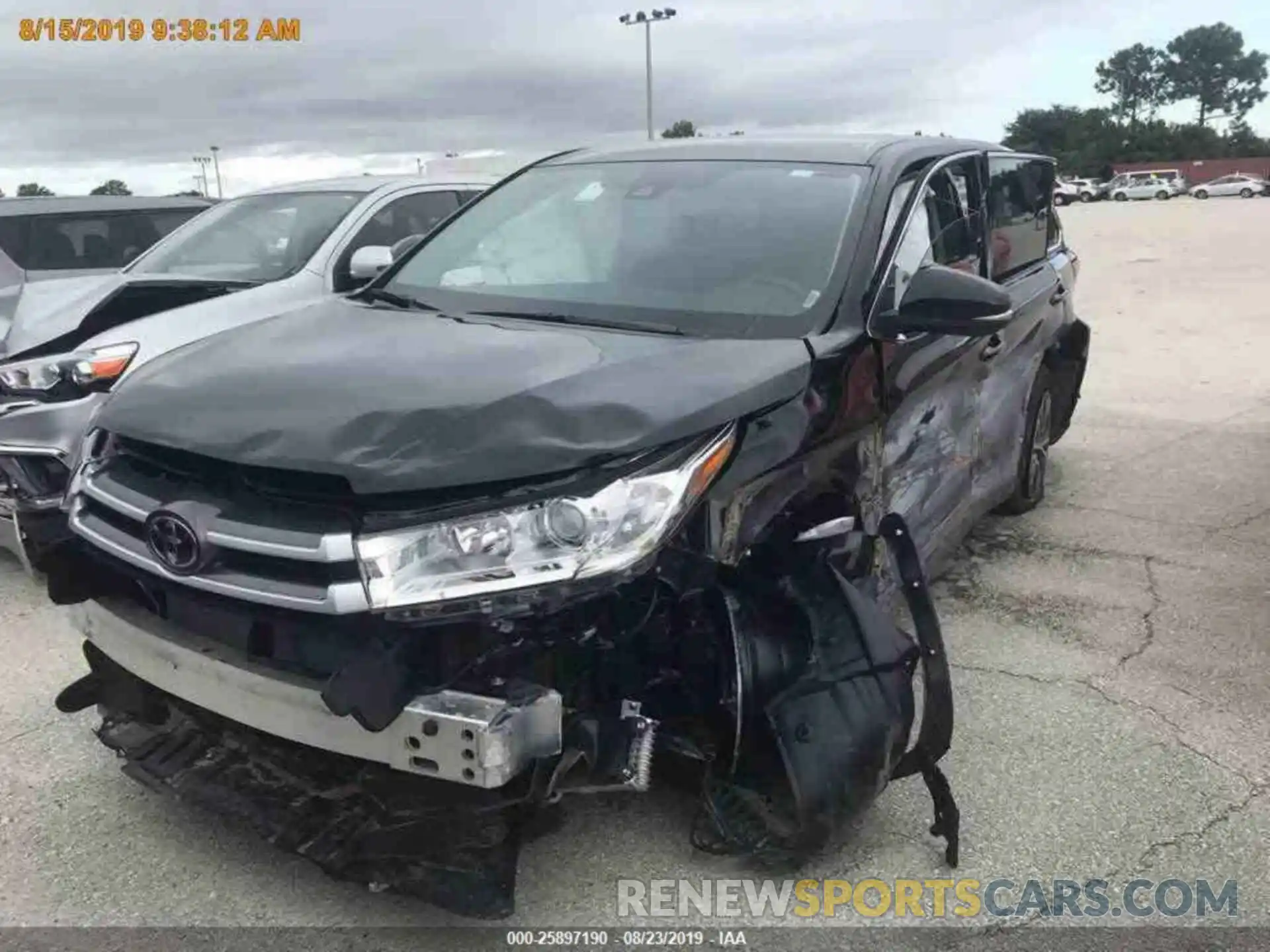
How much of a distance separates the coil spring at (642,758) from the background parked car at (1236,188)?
69.0 metres

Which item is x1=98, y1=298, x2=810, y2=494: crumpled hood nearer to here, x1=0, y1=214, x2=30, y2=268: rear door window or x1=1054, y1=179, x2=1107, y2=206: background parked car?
x1=0, y1=214, x2=30, y2=268: rear door window

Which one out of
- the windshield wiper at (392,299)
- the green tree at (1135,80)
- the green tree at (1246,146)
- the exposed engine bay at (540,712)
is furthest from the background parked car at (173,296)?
the green tree at (1135,80)

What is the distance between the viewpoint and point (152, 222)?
7.97m

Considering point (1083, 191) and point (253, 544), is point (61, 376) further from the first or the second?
point (1083, 191)

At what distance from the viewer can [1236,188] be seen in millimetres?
62594

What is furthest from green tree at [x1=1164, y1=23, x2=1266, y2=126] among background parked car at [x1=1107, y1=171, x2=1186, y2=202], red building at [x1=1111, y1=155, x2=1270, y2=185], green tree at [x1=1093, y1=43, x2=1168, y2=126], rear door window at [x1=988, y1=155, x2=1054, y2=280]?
rear door window at [x1=988, y1=155, x2=1054, y2=280]

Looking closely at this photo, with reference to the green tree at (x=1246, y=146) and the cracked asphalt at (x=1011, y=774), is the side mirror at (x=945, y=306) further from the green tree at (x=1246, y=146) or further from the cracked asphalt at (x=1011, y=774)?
the green tree at (x=1246, y=146)

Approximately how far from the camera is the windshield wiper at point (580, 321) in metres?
3.17

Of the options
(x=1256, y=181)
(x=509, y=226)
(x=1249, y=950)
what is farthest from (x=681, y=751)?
(x=1256, y=181)

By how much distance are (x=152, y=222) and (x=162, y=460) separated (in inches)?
235

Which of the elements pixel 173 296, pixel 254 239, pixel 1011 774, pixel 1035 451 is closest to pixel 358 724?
pixel 1011 774

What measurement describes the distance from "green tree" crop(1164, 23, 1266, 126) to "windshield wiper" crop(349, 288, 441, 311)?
450 ft

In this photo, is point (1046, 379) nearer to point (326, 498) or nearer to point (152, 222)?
point (326, 498)

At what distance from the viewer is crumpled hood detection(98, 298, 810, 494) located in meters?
2.38
